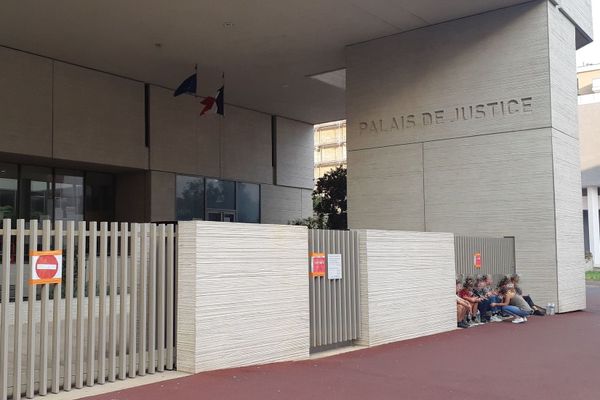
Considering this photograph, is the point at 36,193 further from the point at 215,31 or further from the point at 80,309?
the point at 80,309

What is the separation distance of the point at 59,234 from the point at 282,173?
75.6 ft

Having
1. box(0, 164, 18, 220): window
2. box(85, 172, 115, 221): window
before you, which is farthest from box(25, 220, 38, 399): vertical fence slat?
box(85, 172, 115, 221): window

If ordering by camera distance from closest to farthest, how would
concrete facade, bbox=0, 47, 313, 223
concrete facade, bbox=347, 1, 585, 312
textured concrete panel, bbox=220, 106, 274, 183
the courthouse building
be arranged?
1. concrete facade, bbox=347, 1, 585, 312
2. the courthouse building
3. concrete facade, bbox=0, 47, 313, 223
4. textured concrete panel, bbox=220, 106, 274, 183

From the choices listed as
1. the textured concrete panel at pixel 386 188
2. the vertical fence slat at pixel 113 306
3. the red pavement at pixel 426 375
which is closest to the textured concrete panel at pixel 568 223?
the textured concrete panel at pixel 386 188

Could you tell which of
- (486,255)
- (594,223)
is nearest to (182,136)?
(486,255)

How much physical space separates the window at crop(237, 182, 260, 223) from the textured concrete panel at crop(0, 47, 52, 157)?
30.8 feet

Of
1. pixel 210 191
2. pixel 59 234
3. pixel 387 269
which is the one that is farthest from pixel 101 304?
pixel 210 191

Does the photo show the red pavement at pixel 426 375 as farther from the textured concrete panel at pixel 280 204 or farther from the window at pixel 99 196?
the textured concrete panel at pixel 280 204

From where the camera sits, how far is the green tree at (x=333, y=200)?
25734mm

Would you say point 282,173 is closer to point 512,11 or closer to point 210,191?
point 210,191

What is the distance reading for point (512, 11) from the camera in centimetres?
1672

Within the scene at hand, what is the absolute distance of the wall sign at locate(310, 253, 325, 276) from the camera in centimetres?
984

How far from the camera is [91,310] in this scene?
6.96 m

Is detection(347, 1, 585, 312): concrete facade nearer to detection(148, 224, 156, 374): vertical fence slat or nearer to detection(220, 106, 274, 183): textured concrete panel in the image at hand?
detection(220, 106, 274, 183): textured concrete panel
